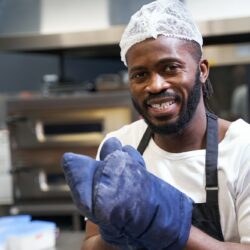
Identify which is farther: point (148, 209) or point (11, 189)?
point (11, 189)

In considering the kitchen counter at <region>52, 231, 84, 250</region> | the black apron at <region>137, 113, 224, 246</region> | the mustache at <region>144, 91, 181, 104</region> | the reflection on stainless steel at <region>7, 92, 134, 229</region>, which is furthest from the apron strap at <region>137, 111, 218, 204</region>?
the reflection on stainless steel at <region>7, 92, 134, 229</region>

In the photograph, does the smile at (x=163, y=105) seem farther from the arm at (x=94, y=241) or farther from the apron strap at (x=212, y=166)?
the arm at (x=94, y=241)

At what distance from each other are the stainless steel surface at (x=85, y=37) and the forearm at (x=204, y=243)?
1157 mm

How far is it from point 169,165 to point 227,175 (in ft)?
0.41

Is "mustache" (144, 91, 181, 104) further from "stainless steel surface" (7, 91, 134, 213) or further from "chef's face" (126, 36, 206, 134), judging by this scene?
"stainless steel surface" (7, 91, 134, 213)

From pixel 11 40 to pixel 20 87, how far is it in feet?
1.47

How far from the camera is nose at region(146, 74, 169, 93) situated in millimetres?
811

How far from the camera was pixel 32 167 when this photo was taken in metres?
1.87

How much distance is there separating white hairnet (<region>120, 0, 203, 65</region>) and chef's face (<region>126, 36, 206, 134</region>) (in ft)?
0.04

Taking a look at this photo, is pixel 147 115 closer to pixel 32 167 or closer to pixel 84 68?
pixel 32 167

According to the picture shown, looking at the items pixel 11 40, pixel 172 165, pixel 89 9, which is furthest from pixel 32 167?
pixel 172 165

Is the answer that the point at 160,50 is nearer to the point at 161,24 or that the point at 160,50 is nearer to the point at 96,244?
the point at 161,24

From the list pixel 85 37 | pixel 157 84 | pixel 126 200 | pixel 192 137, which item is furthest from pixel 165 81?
pixel 85 37

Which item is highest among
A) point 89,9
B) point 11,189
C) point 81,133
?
point 89,9
